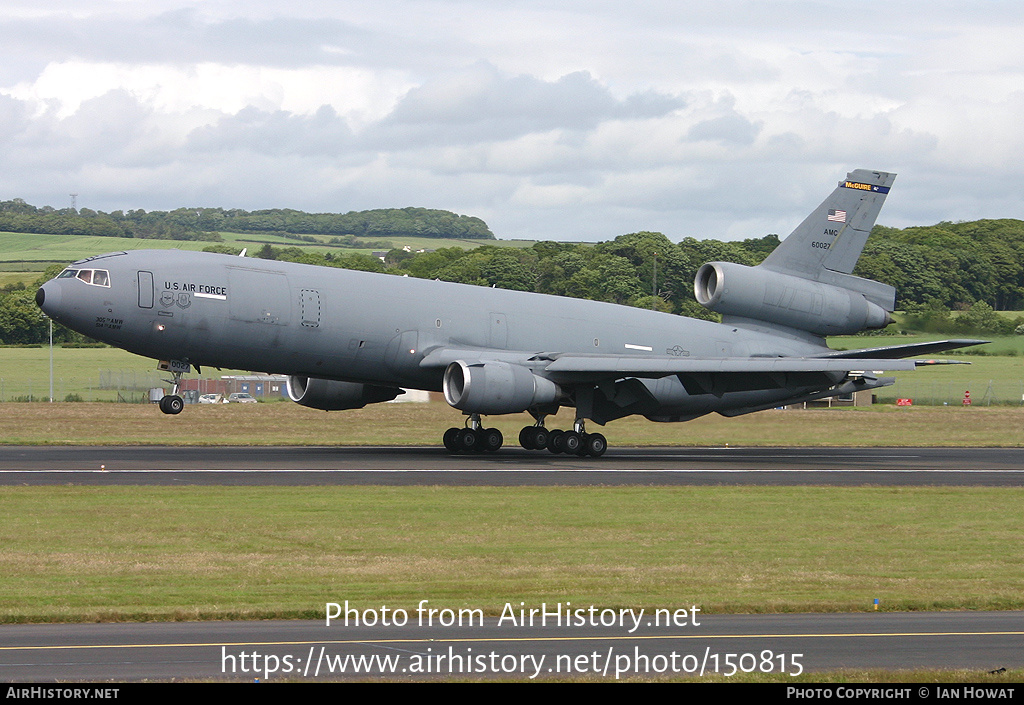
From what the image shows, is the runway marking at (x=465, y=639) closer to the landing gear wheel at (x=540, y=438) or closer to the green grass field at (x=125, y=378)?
the landing gear wheel at (x=540, y=438)

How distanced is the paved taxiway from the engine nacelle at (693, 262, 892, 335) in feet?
89.0

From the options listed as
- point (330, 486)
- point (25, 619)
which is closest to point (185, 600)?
point (25, 619)

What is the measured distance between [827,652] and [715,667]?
1393mm

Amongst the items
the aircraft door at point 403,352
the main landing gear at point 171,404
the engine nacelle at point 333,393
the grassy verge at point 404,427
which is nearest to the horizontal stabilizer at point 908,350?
the grassy verge at point 404,427

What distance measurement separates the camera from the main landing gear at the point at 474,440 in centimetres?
3647

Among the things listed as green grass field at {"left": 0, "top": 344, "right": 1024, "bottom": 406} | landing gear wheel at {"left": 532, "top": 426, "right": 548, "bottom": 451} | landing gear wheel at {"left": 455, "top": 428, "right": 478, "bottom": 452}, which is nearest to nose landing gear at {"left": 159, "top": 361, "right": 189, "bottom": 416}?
landing gear wheel at {"left": 455, "top": 428, "right": 478, "bottom": 452}

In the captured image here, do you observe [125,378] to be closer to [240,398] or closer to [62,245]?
[240,398]

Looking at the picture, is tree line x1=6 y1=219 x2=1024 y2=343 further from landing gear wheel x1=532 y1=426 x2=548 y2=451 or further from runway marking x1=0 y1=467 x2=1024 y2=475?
landing gear wheel x1=532 y1=426 x2=548 y2=451

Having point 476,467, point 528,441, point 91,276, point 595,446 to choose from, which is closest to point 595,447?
point 595,446

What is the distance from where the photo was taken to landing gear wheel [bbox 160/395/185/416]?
3012cm

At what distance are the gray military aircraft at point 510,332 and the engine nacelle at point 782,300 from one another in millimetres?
52

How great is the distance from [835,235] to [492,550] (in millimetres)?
26014
